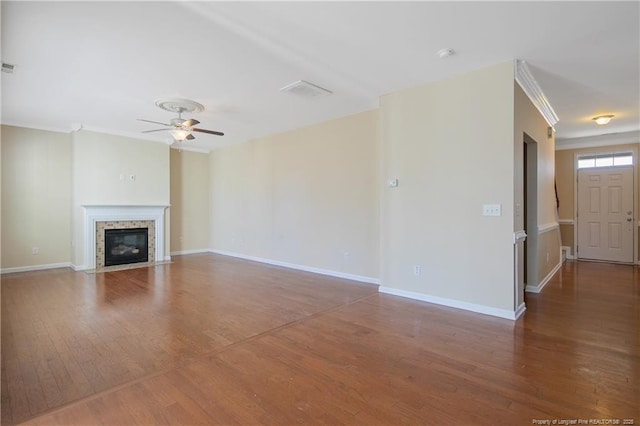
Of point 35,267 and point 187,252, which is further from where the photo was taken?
point 187,252

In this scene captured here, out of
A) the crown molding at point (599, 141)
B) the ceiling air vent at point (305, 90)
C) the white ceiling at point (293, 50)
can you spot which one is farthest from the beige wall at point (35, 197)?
the crown molding at point (599, 141)

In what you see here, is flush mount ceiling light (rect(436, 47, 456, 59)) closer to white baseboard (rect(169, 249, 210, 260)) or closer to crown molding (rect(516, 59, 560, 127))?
crown molding (rect(516, 59, 560, 127))

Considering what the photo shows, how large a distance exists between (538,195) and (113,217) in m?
7.70

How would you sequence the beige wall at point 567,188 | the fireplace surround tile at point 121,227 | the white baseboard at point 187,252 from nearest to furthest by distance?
the fireplace surround tile at point 121,227 → the beige wall at point 567,188 → the white baseboard at point 187,252

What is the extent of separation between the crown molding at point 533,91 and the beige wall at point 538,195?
0.08m

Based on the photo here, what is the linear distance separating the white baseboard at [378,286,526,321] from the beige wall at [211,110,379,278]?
2.42ft

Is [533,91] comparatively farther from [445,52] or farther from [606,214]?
[606,214]

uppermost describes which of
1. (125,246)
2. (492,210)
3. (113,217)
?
(492,210)

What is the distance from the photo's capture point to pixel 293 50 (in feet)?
10.0

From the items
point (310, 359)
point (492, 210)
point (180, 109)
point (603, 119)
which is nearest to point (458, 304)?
point (492, 210)

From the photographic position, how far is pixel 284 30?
2713 mm

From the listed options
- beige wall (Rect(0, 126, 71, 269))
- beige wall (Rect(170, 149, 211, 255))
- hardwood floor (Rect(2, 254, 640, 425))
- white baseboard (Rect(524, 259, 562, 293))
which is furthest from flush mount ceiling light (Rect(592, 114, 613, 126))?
beige wall (Rect(0, 126, 71, 269))

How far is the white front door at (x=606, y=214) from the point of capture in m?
6.30

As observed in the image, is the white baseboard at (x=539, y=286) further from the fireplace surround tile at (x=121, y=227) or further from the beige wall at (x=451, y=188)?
the fireplace surround tile at (x=121, y=227)
